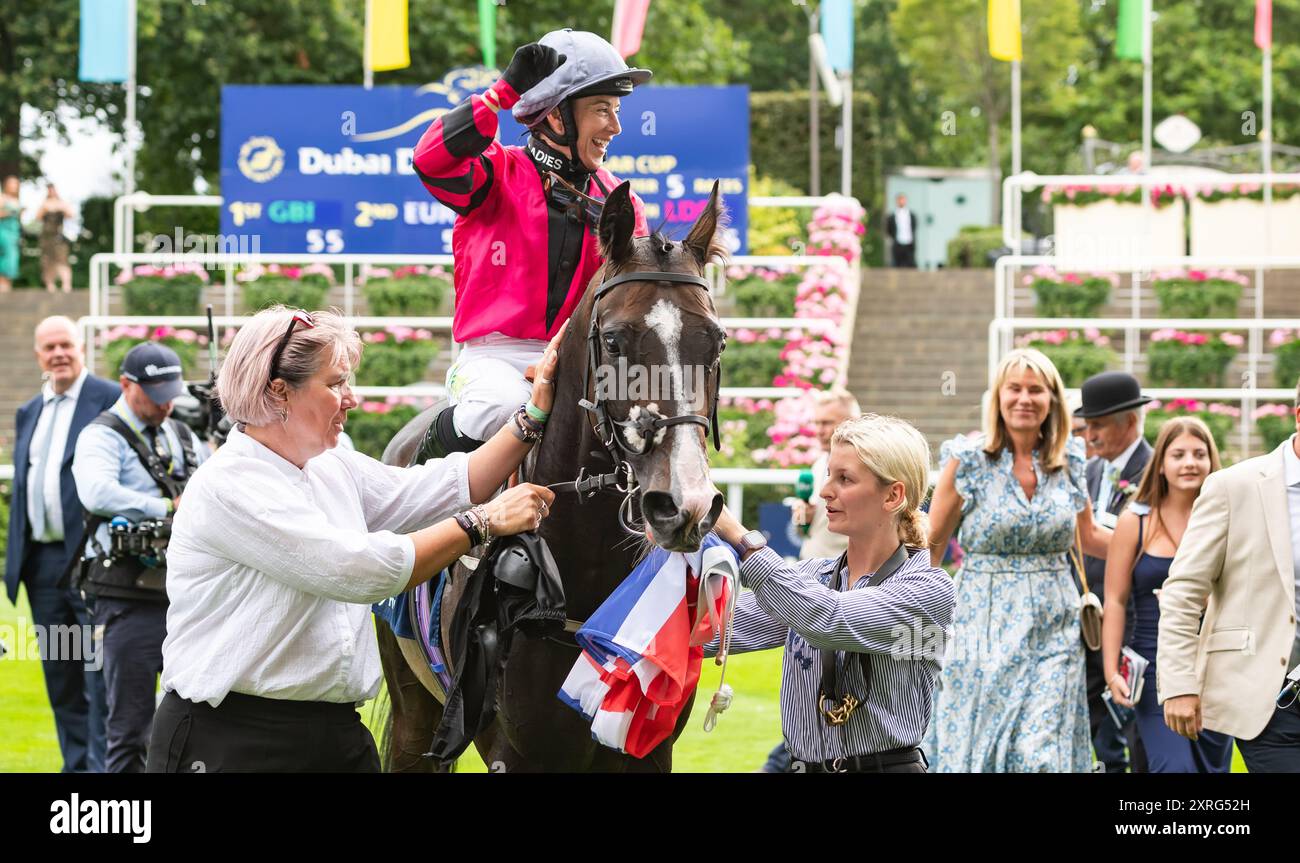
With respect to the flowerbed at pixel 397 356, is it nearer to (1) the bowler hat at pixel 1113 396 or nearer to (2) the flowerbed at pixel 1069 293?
(2) the flowerbed at pixel 1069 293

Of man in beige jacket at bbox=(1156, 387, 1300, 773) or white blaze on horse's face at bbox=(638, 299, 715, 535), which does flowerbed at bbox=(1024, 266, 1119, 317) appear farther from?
white blaze on horse's face at bbox=(638, 299, 715, 535)

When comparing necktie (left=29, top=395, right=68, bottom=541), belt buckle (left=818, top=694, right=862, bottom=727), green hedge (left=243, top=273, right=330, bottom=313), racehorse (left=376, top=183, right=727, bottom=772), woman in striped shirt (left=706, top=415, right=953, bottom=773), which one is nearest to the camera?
racehorse (left=376, top=183, right=727, bottom=772)

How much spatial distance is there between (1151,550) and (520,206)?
3.35 m

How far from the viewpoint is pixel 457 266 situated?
445cm

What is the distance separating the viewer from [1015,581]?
6125 mm

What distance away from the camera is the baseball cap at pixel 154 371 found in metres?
6.83

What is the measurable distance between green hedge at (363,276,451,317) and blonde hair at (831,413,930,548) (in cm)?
1246

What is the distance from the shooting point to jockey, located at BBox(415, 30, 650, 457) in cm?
404

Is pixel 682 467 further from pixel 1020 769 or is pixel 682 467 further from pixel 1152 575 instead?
→ pixel 1152 575

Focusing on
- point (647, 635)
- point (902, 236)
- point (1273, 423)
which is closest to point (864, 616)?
point (647, 635)

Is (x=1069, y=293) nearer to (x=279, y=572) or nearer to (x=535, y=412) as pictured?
(x=535, y=412)

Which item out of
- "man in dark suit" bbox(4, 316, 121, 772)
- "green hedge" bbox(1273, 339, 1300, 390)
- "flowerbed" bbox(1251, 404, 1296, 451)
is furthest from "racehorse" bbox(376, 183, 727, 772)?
"green hedge" bbox(1273, 339, 1300, 390)

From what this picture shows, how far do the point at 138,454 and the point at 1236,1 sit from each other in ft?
119

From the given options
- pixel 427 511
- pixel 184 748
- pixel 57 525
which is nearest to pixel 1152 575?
pixel 427 511
